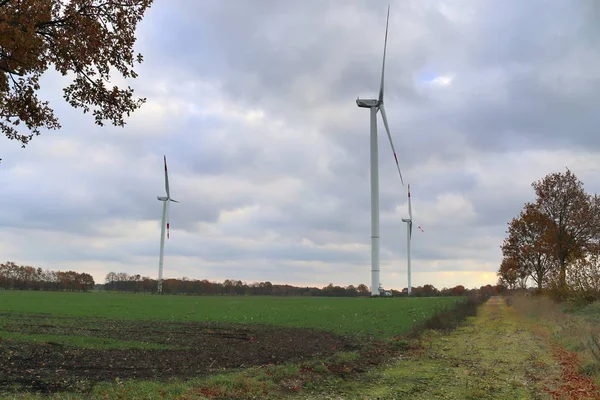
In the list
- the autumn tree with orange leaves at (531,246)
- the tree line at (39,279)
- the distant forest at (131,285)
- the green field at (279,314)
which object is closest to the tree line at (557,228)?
the autumn tree with orange leaves at (531,246)

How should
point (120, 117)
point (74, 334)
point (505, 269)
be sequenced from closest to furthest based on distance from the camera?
point (120, 117), point (74, 334), point (505, 269)

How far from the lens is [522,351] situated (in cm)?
2116

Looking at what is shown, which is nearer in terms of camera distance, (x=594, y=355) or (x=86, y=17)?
(x=86, y=17)

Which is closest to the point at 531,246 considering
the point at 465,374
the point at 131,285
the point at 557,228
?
the point at 557,228

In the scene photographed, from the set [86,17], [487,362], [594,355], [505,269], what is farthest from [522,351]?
[505,269]

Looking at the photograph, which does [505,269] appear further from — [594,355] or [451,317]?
[594,355]

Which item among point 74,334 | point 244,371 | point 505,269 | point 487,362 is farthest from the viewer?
point 505,269

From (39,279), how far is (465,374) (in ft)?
637

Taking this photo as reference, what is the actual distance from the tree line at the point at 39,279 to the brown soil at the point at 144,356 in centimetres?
15856

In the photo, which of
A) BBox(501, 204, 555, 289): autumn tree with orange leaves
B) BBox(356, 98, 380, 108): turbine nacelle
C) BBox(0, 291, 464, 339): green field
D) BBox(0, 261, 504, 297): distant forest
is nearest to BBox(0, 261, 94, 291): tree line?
BBox(0, 261, 504, 297): distant forest

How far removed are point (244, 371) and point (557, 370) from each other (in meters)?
10.0

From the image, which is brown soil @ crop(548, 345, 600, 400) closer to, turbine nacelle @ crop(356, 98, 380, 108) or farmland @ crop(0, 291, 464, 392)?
farmland @ crop(0, 291, 464, 392)

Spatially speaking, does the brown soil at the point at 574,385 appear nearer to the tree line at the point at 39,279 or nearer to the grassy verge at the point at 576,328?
the grassy verge at the point at 576,328

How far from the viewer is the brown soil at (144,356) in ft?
42.6
